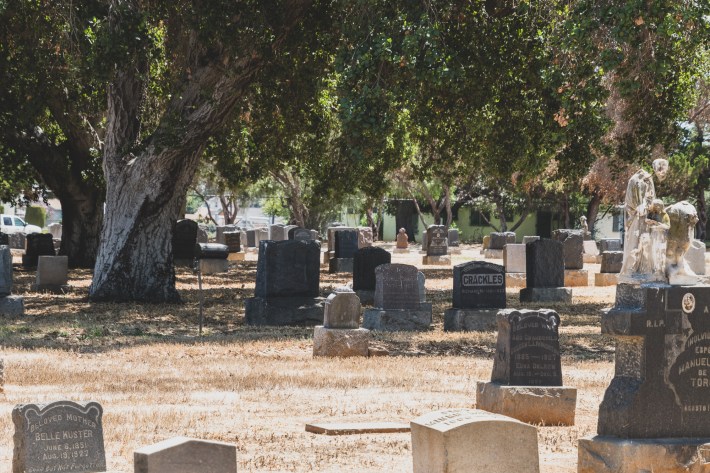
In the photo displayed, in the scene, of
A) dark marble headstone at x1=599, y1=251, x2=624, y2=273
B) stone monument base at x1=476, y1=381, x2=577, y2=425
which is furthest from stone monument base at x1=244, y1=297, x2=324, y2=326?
dark marble headstone at x1=599, y1=251, x2=624, y2=273

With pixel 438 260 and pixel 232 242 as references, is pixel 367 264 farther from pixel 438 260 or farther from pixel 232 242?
pixel 232 242

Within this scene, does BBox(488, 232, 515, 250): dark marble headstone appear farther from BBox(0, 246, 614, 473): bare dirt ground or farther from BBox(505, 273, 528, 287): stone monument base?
BBox(0, 246, 614, 473): bare dirt ground

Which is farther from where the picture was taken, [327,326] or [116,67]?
[116,67]

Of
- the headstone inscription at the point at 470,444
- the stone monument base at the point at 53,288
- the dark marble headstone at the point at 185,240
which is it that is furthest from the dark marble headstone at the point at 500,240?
the headstone inscription at the point at 470,444

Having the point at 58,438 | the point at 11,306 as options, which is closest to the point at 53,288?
the point at 11,306

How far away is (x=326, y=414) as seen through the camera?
36.6 ft

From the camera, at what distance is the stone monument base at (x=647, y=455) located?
25.8ft

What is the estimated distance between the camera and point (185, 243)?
123 feet

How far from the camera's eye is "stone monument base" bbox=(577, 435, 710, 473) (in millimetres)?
7871

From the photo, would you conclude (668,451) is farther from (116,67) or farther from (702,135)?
(702,135)

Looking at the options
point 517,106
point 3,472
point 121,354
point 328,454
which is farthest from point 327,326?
point 517,106

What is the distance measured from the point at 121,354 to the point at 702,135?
48552 mm

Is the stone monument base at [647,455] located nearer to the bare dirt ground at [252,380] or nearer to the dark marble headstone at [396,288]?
the bare dirt ground at [252,380]

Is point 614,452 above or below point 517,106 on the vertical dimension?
below
